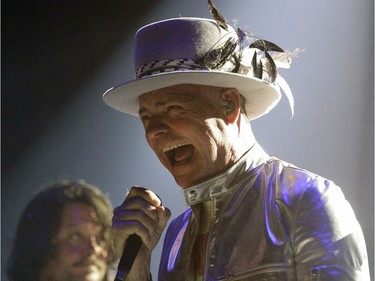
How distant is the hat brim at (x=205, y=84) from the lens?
1224 mm

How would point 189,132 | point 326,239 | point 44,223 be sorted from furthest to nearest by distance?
point 44,223, point 189,132, point 326,239

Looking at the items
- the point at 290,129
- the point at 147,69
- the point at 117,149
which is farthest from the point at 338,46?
the point at 147,69

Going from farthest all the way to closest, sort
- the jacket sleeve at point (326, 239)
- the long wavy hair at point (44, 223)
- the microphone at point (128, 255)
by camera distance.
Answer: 1. the long wavy hair at point (44, 223)
2. the microphone at point (128, 255)
3. the jacket sleeve at point (326, 239)

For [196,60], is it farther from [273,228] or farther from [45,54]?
[45,54]

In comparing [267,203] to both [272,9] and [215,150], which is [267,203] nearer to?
[215,150]

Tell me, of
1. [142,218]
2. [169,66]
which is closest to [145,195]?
[142,218]

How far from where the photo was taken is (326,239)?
1064mm

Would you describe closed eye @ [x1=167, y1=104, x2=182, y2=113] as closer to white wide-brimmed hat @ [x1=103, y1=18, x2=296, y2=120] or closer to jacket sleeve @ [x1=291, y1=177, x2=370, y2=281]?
white wide-brimmed hat @ [x1=103, y1=18, x2=296, y2=120]

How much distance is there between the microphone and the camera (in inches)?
47.3

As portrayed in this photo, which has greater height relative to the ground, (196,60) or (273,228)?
(196,60)

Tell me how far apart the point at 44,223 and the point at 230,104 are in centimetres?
94

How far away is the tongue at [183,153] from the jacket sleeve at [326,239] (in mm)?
233

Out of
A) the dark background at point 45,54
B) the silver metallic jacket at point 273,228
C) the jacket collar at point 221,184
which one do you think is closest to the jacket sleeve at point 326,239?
the silver metallic jacket at point 273,228

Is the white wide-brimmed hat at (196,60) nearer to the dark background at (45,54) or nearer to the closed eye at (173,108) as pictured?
the closed eye at (173,108)
